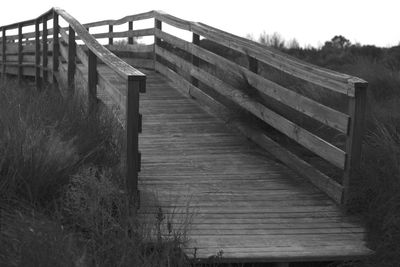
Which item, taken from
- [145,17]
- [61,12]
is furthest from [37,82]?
[61,12]

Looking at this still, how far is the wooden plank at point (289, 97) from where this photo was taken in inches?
238

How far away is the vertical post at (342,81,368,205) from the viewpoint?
573 centimetres

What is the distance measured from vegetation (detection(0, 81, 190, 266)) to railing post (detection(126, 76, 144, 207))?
125 millimetres

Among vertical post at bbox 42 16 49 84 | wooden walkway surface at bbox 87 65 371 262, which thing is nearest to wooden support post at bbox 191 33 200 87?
wooden walkway surface at bbox 87 65 371 262

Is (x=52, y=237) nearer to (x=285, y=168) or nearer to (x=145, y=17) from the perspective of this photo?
(x=285, y=168)

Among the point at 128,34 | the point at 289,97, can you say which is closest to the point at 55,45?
the point at 128,34

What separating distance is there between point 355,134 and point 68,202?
230 centimetres

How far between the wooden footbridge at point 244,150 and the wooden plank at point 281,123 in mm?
11

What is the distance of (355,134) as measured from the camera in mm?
5793

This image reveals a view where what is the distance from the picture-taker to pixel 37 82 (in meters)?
13.4

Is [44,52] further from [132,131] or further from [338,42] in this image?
[338,42]

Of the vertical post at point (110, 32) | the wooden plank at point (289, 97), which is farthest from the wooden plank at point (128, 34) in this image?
the wooden plank at point (289, 97)

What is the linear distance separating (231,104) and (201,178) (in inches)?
85.7

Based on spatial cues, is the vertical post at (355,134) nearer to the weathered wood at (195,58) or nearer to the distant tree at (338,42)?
the weathered wood at (195,58)
